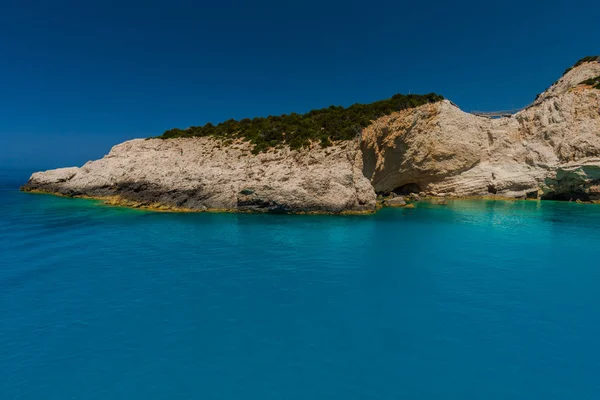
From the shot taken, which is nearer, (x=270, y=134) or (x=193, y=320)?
(x=193, y=320)

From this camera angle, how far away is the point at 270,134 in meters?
35.4

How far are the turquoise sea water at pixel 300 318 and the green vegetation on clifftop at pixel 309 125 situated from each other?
18.0 meters

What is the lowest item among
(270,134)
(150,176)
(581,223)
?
(581,223)

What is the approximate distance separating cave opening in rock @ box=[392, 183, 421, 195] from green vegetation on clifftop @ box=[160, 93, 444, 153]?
11.3 metres

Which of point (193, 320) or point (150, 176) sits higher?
point (150, 176)

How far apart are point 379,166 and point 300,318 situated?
3154cm

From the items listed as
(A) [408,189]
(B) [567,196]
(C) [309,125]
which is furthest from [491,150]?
(C) [309,125]

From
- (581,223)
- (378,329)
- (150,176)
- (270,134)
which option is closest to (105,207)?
(150,176)

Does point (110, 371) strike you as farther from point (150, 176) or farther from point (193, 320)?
point (150, 176)

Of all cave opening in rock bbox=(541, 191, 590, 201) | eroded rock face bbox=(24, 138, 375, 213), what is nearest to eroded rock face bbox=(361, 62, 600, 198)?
cave opening in rock bbox=(541, 191, 590, 201)

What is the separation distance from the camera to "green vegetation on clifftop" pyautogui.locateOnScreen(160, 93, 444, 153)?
3281cm

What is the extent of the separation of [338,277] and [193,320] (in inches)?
221

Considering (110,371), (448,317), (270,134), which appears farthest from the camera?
(270,134)

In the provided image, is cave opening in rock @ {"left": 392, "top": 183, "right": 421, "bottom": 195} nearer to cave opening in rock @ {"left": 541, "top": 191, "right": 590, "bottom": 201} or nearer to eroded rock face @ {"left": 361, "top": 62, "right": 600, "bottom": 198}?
eroded rock face @ {"left": 361, "top": 62, "right": 600, "bottom": 198}
